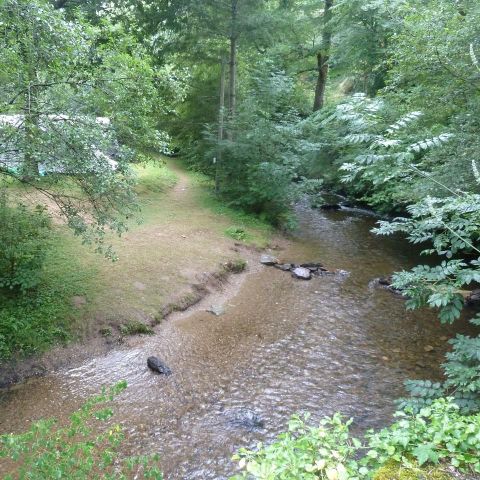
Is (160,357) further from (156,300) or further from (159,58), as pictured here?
(159,58)

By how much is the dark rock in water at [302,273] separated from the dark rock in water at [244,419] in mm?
5716

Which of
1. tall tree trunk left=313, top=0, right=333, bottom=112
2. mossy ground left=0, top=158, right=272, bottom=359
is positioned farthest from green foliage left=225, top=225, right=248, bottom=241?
tall tree trunk left=313, top=0, right=333, bottom=112

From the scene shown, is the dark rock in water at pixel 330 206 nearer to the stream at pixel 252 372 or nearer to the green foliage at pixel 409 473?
the stream at pixel 252 372

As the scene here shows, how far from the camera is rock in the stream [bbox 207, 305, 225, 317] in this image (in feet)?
31.0

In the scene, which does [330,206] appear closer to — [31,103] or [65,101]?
[65,101]

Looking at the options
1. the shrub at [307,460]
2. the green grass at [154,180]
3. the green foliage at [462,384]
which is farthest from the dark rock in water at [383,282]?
the green grass at [154,180]

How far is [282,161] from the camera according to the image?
14.8 meters

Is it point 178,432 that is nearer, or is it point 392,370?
point 178,432

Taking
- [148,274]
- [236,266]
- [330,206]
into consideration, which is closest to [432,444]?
[148,274]

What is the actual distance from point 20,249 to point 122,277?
8.15 ft

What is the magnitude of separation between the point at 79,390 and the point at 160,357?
152cm

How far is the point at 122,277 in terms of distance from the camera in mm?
9383

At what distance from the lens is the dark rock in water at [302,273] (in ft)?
38.0

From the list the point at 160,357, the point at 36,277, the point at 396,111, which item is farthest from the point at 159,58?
the point at 160,357
